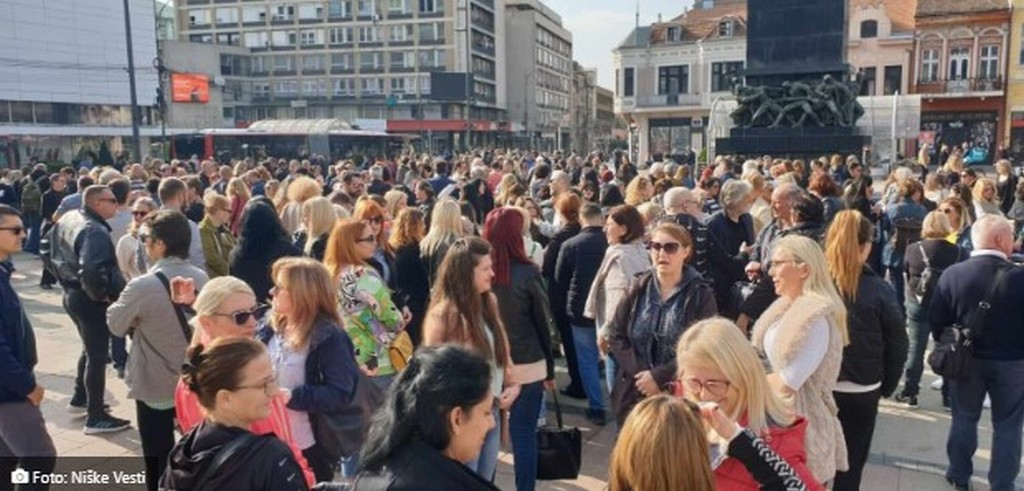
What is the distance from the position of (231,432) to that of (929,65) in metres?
52.1

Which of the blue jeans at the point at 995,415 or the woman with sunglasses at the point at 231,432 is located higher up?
the woman with sunglasses at the point at 231,432

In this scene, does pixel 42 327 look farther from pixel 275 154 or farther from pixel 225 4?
pixel 225 4

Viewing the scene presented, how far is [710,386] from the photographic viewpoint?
9.53 ft

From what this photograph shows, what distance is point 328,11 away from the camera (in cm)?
7619

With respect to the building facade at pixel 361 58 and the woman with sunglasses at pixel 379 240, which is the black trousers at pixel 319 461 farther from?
the building facade at pixel 361 58

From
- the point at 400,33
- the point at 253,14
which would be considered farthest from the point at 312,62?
the point at 400,33

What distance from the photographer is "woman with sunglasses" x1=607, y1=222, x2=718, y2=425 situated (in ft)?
13.7

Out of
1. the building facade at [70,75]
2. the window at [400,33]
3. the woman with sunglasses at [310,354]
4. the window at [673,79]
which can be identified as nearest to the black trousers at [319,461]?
the woman with sunglasses at [310,354]

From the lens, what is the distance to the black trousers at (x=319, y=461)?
12.5 ft

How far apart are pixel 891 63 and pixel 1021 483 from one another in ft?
159

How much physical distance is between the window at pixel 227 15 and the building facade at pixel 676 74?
42871 mm

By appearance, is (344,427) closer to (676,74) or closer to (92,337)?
(92,337)

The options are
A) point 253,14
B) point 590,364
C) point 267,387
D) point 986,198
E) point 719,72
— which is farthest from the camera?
point 253,14

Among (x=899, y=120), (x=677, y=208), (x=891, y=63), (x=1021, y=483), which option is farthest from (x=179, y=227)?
(x=891, y=63)
